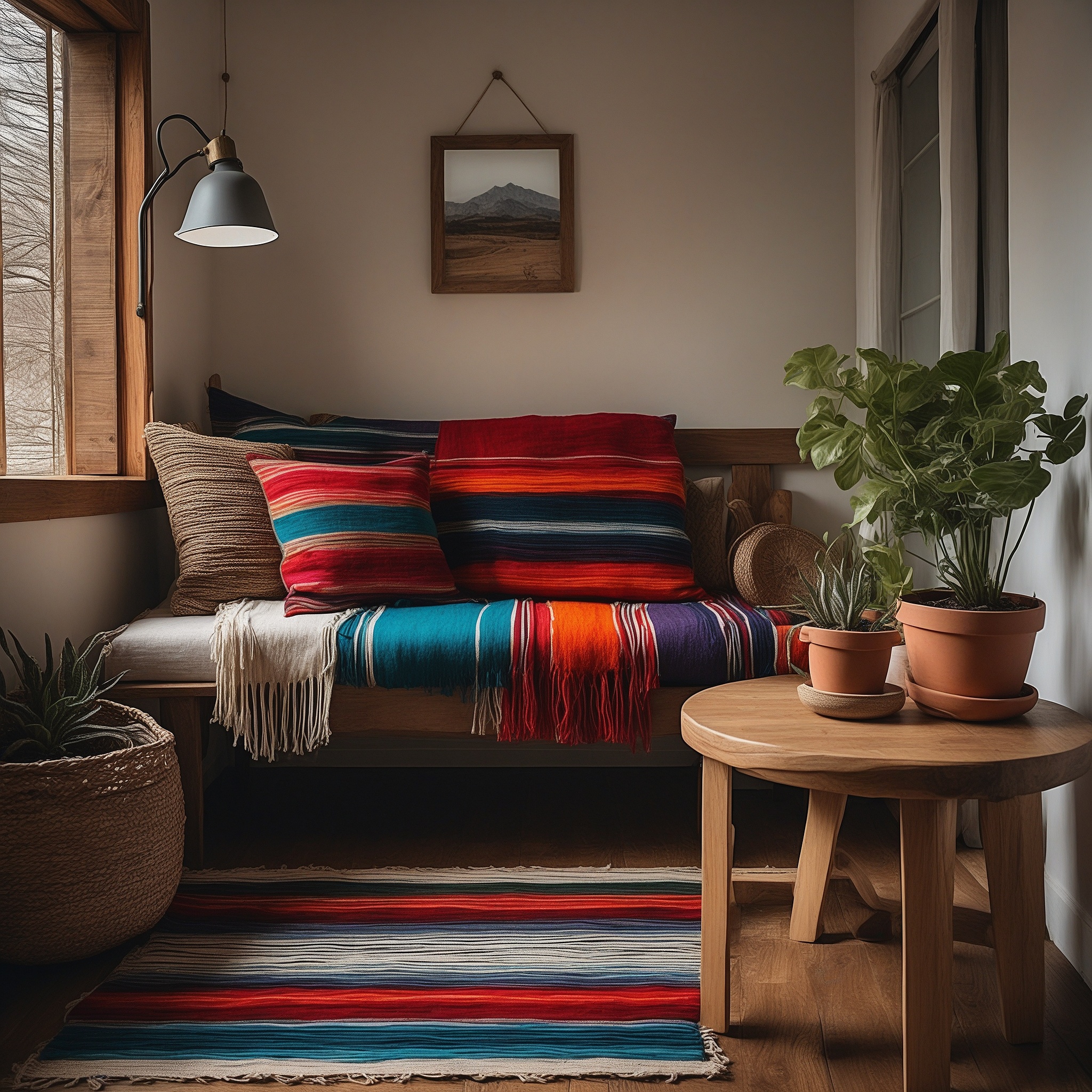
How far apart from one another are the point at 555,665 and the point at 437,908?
21.1 inches

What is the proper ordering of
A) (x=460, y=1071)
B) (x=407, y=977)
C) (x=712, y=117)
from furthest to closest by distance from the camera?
(x=712, y=117) < (x=407, y=977) < (x=460, y=1071)

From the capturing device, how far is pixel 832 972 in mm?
1642

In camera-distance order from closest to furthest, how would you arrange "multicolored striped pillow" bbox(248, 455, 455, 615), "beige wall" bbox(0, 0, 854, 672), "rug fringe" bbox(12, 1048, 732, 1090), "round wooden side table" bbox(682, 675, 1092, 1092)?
1. "round wooden side table" bbox(682, 675, 1092, 1092)
2. "rug fringe" bbox(12, 1048, 732, 1090)
3. "multicolored striped pillow" bbox(248, 455, 455, 615)
4. "beige wall" bbox(0, 0, 854, 672)

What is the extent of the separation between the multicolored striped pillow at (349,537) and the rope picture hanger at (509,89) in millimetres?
1232

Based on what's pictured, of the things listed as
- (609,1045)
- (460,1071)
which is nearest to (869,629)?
(609,1045)

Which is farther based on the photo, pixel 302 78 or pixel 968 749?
pixel 302 78

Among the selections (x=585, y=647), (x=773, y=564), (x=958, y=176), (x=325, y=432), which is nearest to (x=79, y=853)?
(x=585, y=647)

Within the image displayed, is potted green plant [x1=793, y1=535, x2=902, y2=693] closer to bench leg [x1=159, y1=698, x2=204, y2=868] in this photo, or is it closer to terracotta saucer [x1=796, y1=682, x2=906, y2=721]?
terracotta saucer [x1=796, y1=682, x2=906, y2=721]

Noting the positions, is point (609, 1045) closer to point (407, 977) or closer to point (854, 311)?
point (407, 977)

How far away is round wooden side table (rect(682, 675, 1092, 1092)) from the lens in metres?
1.22

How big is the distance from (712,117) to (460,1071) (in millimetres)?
2624

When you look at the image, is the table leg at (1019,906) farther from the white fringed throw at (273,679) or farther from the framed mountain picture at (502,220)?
the framed mountain picture at (502,220)

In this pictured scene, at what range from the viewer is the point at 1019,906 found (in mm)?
1399

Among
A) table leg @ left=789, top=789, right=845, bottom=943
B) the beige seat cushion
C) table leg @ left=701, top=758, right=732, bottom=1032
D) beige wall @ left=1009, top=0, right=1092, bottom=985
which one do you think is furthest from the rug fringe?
the beige seat cushion
